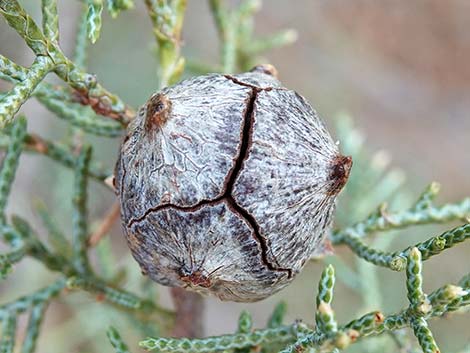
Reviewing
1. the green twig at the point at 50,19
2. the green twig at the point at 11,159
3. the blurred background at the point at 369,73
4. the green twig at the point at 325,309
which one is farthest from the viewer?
the blurred background at the point at 369,73

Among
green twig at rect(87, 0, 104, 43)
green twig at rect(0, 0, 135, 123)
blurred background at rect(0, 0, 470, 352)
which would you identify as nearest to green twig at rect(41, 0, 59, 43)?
green twig at rect(0, 0, 135, 123)

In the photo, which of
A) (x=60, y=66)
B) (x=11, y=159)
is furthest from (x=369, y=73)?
(x=60, y=66)

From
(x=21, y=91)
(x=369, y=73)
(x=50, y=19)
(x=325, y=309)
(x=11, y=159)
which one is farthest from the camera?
(x=369, y=73)

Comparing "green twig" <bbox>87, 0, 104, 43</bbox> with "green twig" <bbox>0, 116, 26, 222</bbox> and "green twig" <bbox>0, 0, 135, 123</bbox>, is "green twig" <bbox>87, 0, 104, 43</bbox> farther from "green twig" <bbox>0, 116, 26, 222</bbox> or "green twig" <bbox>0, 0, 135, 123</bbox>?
"green twig" <bbox>0, 116, 26, 222</bbox>

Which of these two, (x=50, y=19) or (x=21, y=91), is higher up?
(x=50, y=19)

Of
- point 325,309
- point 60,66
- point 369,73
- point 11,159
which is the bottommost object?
point 325,309

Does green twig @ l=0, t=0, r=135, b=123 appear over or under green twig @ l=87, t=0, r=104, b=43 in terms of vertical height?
under

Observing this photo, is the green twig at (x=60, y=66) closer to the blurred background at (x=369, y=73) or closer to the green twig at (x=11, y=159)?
the green twig at (x=11, y=159)

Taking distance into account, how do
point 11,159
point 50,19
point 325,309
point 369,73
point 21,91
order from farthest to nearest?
point 369,73, point 11,159, point 50,19, point 21,91, point 325,309

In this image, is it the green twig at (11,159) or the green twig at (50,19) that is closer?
the green twig at (50,19)

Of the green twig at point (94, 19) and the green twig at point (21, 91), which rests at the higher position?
the green twig at point (94, 19)

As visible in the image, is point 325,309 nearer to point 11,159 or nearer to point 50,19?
point 50,19

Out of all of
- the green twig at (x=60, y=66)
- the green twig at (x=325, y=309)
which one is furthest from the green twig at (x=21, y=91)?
the green twig at (x=325, y=309)

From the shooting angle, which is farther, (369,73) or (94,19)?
(369,73)
